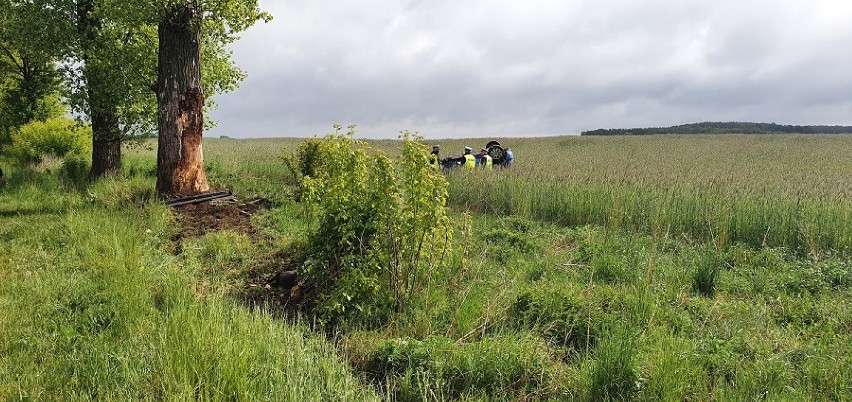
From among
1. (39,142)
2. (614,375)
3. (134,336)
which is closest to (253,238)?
(134,336)

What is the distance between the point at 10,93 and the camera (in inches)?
505

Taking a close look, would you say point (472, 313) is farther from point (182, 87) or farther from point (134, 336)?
point (182, 87)

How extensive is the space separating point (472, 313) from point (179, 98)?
7120 mm

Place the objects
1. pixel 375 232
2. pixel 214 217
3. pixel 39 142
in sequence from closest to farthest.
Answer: pixel 375 232 → pixel 214 217 → pixel 39 142

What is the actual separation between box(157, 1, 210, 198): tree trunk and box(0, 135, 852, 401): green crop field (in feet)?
2.12

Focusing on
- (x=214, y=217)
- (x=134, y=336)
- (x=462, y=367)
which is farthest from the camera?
(x=214, y=217)

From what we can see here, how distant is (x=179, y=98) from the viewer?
898 cm

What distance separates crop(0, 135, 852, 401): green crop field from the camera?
3305mm

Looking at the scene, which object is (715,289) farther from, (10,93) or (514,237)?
(10,93)

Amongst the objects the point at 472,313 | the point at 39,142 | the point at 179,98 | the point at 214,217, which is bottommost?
the point at 472,313

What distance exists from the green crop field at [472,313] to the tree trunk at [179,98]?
0.65 m

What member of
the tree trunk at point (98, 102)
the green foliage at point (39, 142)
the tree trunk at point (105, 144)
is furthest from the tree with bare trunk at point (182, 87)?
the green foliage at point (39, 142)

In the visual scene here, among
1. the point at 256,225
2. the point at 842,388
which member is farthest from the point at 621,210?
the point at 256,225

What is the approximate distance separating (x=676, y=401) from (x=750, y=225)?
539cm
